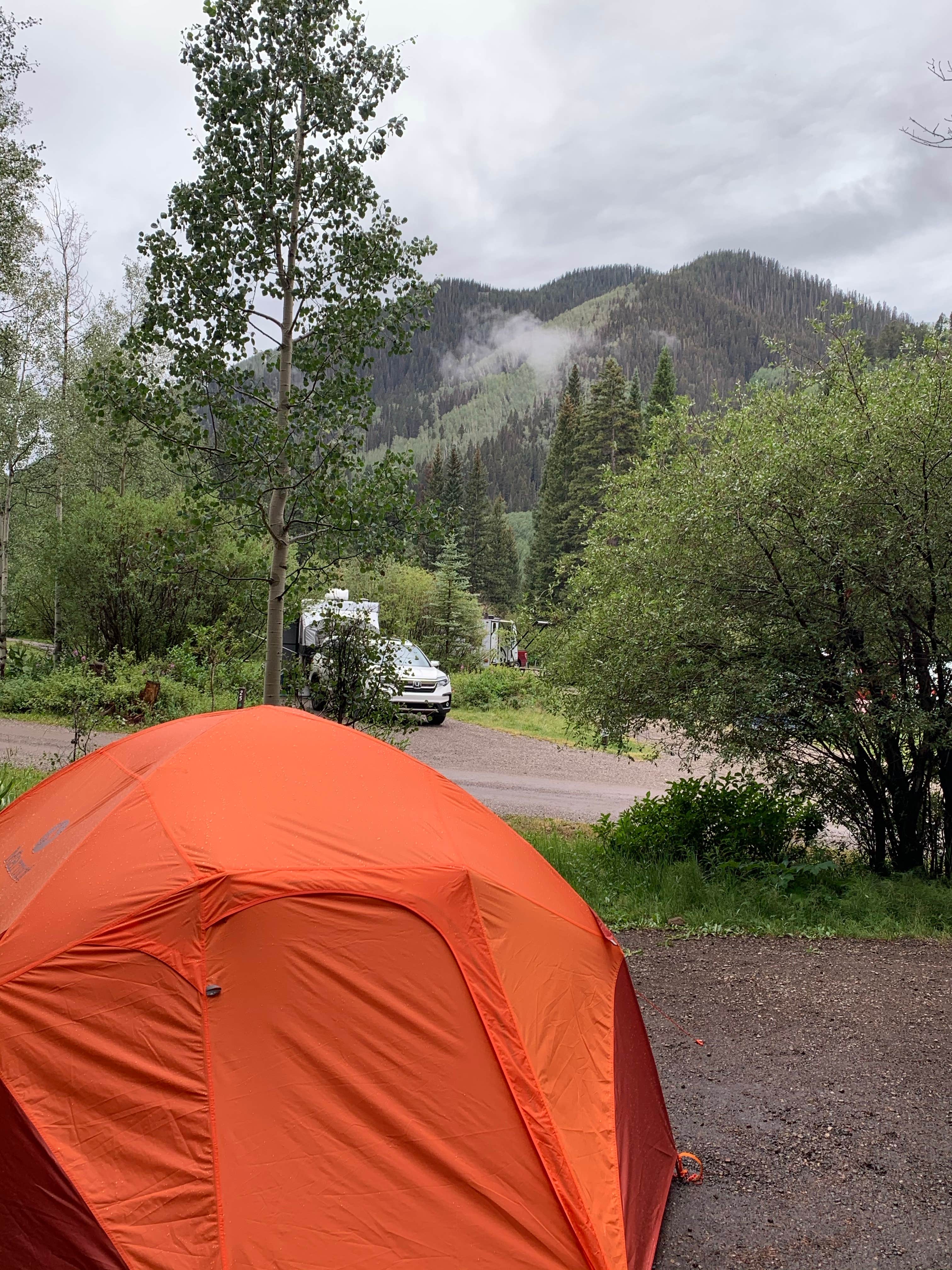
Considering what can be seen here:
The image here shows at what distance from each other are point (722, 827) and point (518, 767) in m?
7.40

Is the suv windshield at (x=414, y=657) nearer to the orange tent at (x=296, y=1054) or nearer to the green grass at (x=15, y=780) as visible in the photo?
the green grass at (x=15, y=780)

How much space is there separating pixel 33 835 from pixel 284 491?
470 centimetres

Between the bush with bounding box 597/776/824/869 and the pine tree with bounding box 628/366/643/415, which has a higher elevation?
the pine tree with bounding box 628/366/643/415

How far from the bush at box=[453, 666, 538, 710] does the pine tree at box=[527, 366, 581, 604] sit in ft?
80.3

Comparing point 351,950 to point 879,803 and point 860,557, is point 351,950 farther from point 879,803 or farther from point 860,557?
point 879,803

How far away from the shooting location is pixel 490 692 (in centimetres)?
2455

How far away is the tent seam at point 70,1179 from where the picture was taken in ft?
8.65

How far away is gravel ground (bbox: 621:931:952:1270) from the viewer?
3.40 metres

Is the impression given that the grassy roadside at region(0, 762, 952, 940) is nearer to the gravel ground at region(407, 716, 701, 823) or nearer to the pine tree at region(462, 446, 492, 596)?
the gravel ground at region(407, 716, 701, 823)

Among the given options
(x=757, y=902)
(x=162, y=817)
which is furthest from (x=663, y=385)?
(x=162, y=817)

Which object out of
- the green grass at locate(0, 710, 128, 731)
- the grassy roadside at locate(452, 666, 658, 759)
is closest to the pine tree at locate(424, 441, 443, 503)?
the grassy roadside at locate(452, 666, 658, 759)

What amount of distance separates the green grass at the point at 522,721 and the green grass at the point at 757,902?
9298 mm

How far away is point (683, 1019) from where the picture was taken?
549cm

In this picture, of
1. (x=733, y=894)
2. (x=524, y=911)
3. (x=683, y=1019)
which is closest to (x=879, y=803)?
(x=733, y=894)
